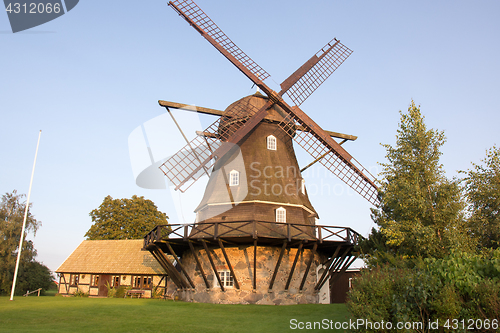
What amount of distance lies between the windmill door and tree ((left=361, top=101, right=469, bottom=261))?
1852 centimetres

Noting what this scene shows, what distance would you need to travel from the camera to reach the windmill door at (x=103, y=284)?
79.9 feet

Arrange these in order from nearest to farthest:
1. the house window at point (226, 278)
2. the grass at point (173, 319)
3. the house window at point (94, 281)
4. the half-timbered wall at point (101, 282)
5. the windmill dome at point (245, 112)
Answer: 1. the grass at point (173, 319)
2. the house window at point (226, 278)
3. the windmill dome at point (245, 112)
4. the half-timbered wall at point (101, 282)
5. the house window at point (94, 281)

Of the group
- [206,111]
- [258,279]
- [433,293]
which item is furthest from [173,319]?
[206,111]

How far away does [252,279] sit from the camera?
15.9 metres

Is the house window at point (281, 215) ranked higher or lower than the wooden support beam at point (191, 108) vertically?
lower

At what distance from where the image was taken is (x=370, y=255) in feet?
40.4

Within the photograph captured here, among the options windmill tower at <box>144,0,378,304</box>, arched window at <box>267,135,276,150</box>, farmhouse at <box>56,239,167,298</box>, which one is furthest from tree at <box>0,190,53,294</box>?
arched window at <box>267,135,276,150</box>

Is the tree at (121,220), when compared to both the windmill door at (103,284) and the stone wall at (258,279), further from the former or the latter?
the stone wall at (258,279)

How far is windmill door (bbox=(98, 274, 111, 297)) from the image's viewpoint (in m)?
24.4

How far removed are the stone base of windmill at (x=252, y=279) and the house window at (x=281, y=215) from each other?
124cm

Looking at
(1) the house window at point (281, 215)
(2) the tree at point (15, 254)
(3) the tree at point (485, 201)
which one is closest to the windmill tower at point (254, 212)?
(1) the house window at point (281, 215)

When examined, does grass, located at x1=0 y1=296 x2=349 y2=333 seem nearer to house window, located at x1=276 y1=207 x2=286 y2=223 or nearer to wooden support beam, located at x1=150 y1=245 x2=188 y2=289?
wooden support beam, located at x1=150 y1=245 x2=188 y2=289

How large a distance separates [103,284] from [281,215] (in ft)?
48.6

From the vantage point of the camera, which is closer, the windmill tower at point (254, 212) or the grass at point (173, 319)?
the grass at point (173, 319)
